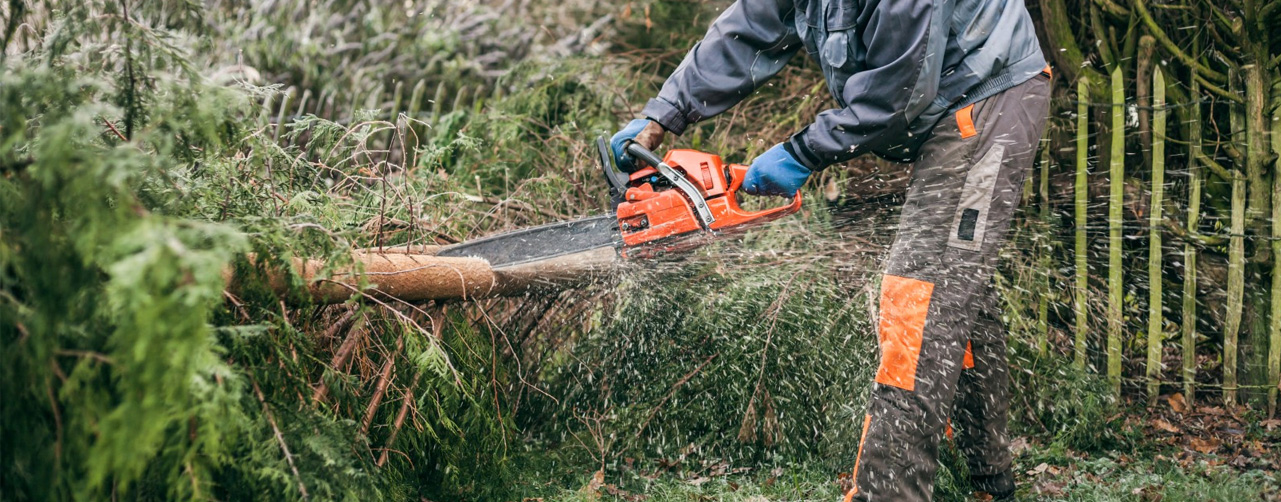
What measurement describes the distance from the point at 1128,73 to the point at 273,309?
3353 millimetres

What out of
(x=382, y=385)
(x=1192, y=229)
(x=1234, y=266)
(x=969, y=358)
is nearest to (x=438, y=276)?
(x=382, y=385)

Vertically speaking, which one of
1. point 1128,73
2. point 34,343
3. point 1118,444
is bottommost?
point 1118,444

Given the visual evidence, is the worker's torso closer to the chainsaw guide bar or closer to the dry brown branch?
the chainsaw guide bar

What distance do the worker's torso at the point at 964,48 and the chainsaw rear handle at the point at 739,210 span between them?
40 cm

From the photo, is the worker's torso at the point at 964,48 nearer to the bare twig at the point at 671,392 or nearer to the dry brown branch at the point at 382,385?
the bare twig at the point at 671,392

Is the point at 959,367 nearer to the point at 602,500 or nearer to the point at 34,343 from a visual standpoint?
the point at 602,500

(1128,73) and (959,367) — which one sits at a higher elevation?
(1128,73)

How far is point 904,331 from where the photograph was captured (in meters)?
2.46

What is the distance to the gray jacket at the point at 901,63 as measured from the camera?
2428 millimetres

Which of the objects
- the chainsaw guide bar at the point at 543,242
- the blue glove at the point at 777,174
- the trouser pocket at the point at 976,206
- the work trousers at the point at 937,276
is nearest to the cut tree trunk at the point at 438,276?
the chainsaw guide bar at the point at 543,242

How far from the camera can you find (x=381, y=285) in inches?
98.3

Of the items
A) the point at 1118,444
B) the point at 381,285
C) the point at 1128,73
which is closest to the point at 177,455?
the point at 381,285

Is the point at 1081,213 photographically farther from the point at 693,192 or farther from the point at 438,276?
the point at 438,276

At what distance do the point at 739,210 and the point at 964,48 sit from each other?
2.69 feet
